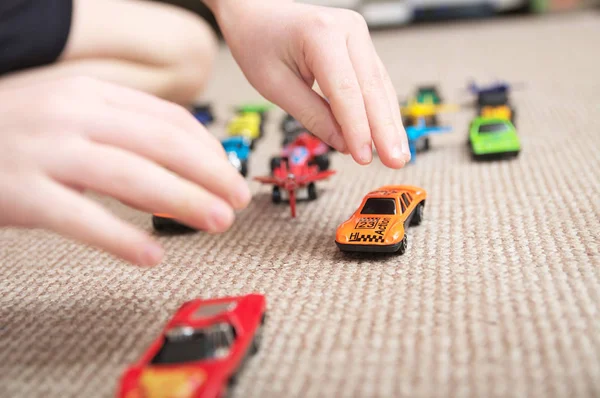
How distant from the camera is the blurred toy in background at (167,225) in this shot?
0.73 m

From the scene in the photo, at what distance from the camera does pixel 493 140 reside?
92cm

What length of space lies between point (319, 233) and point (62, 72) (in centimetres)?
54

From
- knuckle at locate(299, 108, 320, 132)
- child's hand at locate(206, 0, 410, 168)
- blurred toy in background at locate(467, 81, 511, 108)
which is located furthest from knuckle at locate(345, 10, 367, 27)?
blurred toy in background at locate(467, 81, 511, 108)

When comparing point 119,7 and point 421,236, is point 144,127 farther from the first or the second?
point 119,7

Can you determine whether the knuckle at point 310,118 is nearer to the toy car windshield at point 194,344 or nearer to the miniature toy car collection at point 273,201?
the miniature toy car collection at point 273,201

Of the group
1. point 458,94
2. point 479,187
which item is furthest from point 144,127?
point 458,94

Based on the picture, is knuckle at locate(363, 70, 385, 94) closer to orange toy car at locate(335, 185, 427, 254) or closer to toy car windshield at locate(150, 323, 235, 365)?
orange toy car at locate(335, 185, 427, 254)

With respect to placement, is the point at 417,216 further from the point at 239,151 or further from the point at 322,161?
the point at 239,151

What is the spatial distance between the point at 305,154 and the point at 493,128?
299 mm

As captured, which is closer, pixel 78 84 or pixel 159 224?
pixel 78 84

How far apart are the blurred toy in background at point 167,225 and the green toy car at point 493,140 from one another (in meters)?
0.45

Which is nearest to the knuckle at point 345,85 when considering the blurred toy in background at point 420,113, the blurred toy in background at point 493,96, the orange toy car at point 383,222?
the orange toy car at point 383,222

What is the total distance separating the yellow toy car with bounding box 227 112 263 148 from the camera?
115cm

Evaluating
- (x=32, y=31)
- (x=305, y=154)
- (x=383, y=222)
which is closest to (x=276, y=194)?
(x=305, y=154)
